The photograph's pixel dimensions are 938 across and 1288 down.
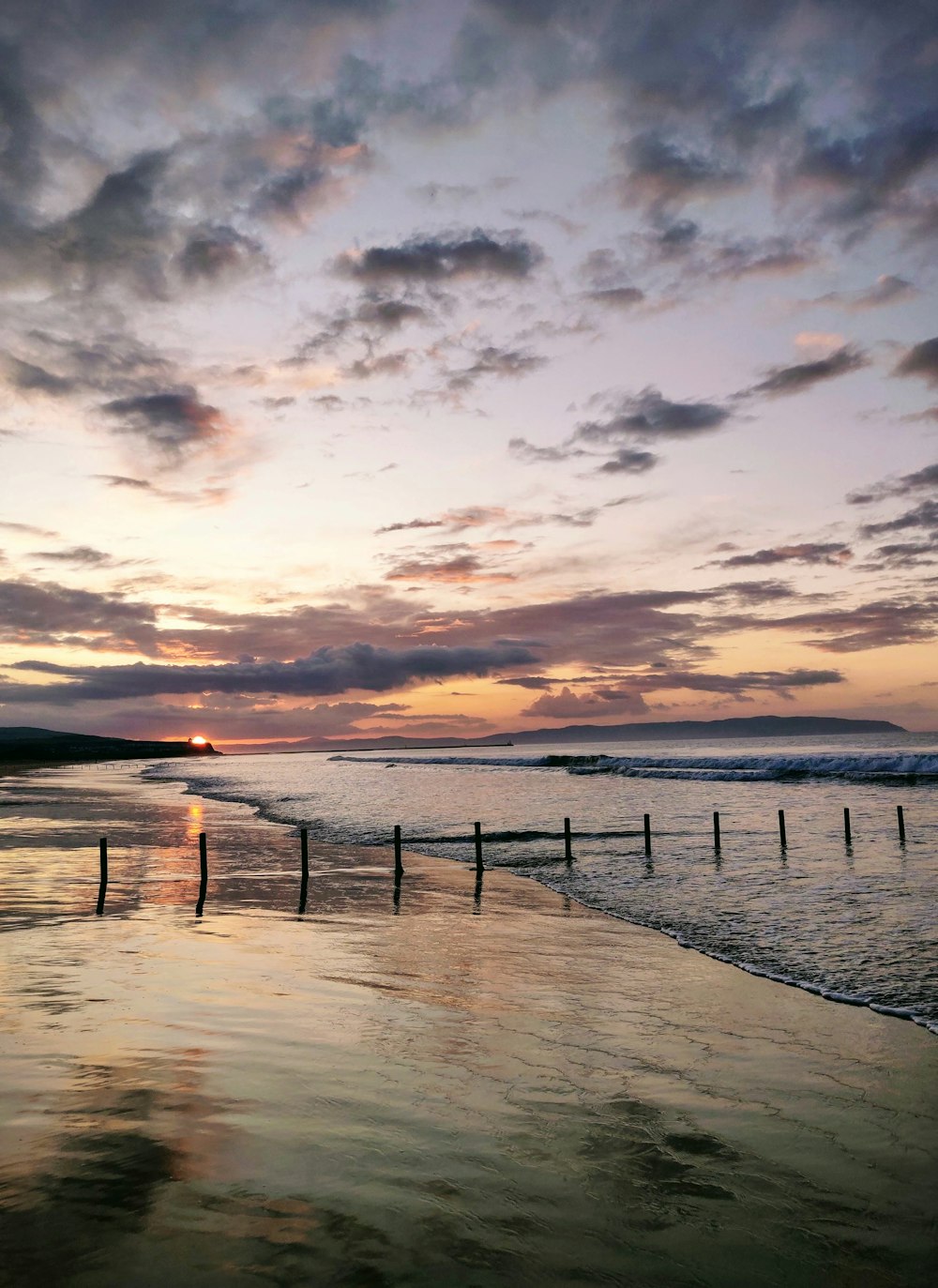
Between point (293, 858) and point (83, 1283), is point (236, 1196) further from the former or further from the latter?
point (293, 858)

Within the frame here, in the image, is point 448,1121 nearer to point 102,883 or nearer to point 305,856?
point 102,883

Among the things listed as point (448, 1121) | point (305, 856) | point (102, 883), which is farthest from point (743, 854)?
point (448, 1121)

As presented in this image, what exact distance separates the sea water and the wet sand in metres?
2.52

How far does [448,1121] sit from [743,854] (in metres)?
26.4

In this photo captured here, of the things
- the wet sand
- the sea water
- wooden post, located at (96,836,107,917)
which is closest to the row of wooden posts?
wooden post, located at (96,836,107,917)

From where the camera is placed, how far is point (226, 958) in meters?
14.9

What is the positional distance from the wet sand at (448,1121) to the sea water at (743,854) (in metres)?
2.52

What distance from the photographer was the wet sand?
19.3 feet

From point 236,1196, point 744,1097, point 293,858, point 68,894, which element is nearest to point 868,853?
point 293,858

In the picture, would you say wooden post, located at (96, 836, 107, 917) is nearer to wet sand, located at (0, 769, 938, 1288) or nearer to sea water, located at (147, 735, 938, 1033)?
wet sand, located at (0, 769, 938, 1288)

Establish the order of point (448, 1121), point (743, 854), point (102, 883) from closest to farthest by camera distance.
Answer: point (448, 1121)
point (102, 883)
point (743, 854)

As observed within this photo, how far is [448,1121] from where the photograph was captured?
26.3 ft

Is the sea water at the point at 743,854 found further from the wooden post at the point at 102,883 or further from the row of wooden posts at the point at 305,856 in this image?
the wooden post at the point at 102,883

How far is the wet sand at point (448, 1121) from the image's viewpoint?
5875 millimetres
